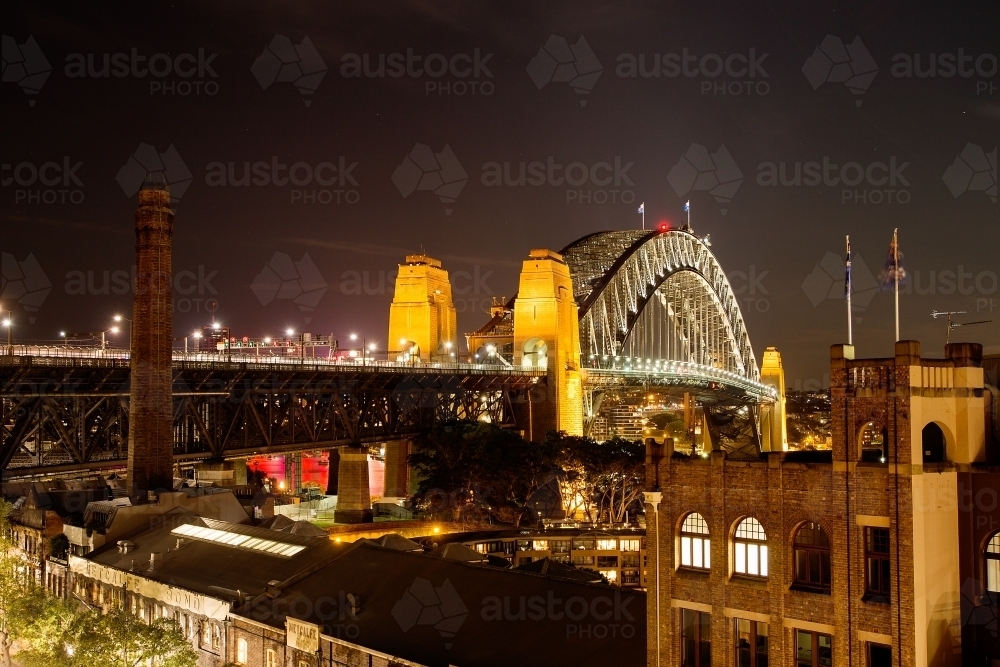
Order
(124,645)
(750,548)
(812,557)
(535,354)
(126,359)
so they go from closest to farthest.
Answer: (812,557), (750,548), (124,645), (126,359), (535,354)

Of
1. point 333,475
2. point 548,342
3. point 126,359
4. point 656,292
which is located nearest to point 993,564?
point 126,359

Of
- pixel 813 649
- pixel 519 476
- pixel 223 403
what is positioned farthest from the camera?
pixel 519 476

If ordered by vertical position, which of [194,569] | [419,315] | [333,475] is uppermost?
[419,315]

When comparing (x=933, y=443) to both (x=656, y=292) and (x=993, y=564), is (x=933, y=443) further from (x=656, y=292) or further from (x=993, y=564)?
(x=656, y=292)

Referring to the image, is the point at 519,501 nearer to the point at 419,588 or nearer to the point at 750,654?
the point at 419,588

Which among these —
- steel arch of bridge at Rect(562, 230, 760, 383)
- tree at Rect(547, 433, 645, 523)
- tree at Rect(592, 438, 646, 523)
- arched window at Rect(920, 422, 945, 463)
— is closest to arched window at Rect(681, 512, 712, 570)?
arched window at Rect(920, 422, 945, 463)
